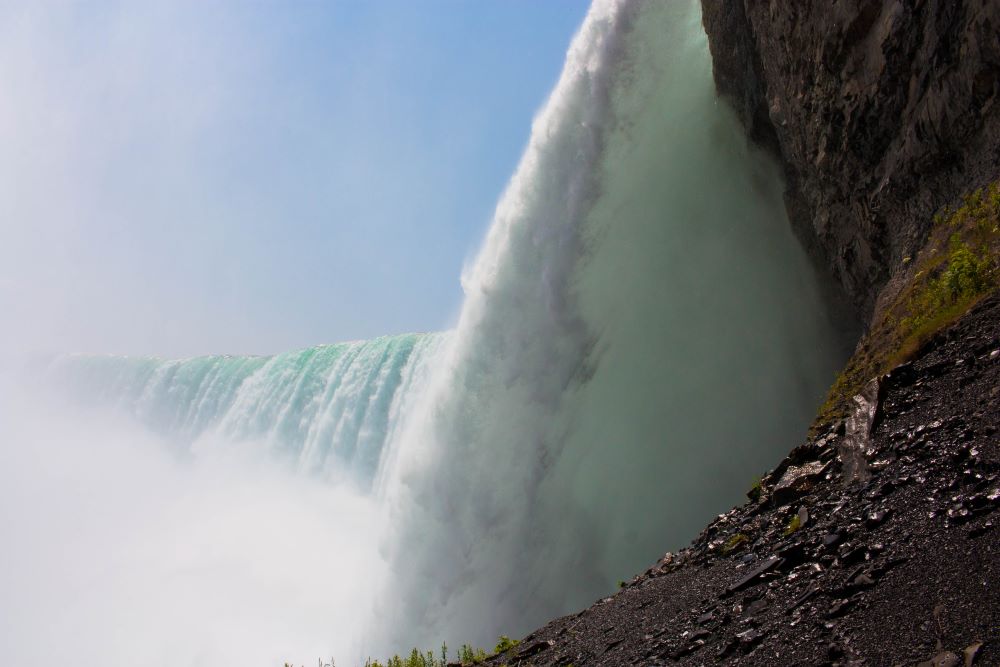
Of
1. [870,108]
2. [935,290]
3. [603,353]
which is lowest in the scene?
[935,290]

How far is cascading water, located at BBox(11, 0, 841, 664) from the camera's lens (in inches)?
488

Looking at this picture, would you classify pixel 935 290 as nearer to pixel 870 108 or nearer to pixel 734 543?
pixel 734 543

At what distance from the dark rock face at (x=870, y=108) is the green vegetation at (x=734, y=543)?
4.39 metres

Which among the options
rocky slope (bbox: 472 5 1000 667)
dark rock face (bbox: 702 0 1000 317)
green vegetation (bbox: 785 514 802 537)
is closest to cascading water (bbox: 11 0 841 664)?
dark rock face (bbox: 702 0 1000 317)

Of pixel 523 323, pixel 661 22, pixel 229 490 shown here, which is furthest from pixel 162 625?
pixel 661 22

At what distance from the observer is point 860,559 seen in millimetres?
4273

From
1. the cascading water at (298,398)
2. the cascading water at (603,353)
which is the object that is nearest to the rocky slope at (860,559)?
the cascading water at (603,353)

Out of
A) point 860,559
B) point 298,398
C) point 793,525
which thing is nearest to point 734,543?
point 793,525

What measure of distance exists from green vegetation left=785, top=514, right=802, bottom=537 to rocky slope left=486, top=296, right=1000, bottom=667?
17 mm

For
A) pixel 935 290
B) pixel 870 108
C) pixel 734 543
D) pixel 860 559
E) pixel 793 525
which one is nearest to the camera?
pixel 860 559

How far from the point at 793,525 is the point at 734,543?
669 mm

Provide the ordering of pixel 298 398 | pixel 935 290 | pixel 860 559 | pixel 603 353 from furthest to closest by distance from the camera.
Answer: pixel 298 398 → pixel 603 353 → pixel 935 290 → pixel 860 559

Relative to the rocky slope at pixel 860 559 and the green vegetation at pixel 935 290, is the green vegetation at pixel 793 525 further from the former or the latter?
the green vegetation at pixel 935 290

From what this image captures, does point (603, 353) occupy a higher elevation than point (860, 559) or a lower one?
higher
